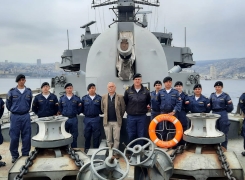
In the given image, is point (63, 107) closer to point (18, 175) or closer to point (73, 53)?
point (18, 175)

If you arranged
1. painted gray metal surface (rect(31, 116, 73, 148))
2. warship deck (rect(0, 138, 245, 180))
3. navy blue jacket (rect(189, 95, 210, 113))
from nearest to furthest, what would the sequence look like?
painted gray metal surface (rect(31, 116, 73, 148)) < warship deck (rect(0, 138, 245, 180)) < navy blue jacket (rect(189, 95, 210, 113))

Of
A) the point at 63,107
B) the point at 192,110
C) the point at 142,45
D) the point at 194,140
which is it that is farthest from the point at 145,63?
the point at 194,140

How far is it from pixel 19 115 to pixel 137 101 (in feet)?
5.79

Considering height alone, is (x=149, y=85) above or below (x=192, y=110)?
above

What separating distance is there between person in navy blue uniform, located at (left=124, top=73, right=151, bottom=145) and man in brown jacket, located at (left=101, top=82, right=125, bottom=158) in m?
0.13

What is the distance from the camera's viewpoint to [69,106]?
435cm

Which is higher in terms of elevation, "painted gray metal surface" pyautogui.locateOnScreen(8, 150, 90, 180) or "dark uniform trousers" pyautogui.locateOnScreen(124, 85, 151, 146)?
"dark uniform trousers" pyautogui.locateOnScreen(124, 85, 151, 146)

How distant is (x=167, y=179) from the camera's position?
3064mm

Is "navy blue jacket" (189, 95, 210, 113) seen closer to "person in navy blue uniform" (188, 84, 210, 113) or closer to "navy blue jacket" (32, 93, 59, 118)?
"person in navy blue uniform" (188, 84, 210, 113)

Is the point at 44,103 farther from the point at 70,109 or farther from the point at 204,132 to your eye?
the point at 204,132

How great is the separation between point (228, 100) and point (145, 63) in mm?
1736

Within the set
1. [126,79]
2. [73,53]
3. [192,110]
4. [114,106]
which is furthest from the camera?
[73,53]

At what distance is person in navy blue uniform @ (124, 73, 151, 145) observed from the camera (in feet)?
13.8

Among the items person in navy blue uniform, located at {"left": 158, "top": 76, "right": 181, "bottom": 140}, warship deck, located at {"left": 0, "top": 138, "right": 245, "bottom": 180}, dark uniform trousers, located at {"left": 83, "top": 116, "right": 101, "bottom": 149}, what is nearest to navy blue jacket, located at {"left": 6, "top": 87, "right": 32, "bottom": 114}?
warship deck, located at {"left": 0, "top": 138, "right": 245, "bottom": 180}
